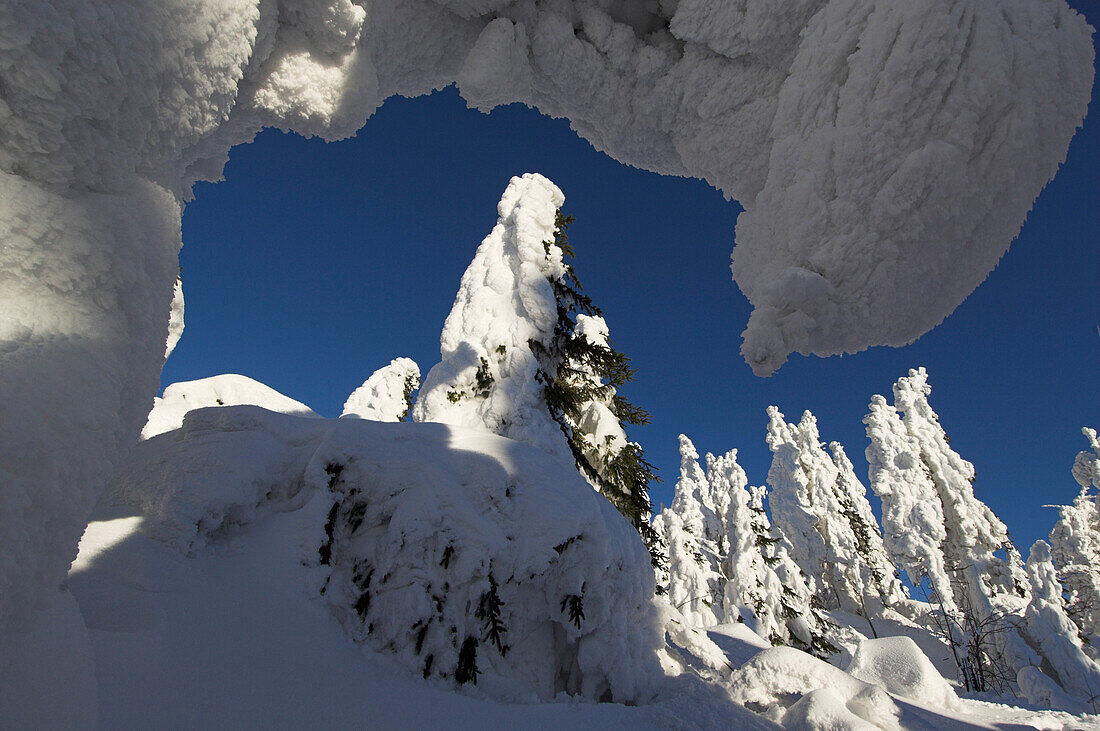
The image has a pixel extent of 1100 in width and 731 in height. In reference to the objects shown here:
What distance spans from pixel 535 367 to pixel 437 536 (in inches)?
173

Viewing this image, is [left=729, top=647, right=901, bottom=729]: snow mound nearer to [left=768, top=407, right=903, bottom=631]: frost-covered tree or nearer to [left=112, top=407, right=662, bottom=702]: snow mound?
[left=112, top=407, right=662, bottom=702]: snow mound

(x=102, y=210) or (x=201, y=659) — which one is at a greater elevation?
(x=102, y=210)

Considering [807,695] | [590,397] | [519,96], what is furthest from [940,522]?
[519,96]

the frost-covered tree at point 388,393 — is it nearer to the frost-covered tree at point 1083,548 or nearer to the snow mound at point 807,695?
the snow mound at point 807,695

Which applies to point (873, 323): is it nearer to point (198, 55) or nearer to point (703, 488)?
point (198, 55)

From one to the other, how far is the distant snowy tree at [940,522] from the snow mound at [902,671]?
47.9ft

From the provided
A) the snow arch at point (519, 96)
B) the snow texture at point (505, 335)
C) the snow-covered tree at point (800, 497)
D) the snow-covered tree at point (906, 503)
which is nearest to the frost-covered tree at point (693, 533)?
the snow-covered tree at point (800, 497)

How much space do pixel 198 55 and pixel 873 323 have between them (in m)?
3.26

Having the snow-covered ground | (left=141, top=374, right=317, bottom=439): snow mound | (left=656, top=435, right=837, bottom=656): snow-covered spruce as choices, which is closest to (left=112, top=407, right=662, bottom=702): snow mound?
the snow-covered ground

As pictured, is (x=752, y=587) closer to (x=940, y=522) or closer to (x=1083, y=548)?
(x=940, y=522)

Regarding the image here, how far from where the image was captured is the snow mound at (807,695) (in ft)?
12.6

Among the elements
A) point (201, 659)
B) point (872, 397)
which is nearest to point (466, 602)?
point (201, 659)

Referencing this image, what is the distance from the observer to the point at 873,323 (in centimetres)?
232

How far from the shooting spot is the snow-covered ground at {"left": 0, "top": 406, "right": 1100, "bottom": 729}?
218cm
